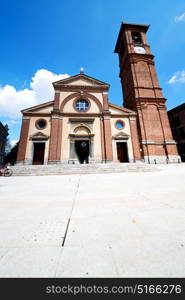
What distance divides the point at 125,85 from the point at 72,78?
427 inches

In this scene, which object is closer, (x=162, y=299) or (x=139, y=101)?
(x=162, y=299)

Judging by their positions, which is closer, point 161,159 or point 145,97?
point 161,159

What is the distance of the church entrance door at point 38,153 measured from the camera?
15359 millimetres

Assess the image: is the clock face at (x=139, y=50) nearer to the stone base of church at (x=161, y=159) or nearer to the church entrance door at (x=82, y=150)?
the stone base of church at (x=161, y=159)

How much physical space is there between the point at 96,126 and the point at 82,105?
401cm

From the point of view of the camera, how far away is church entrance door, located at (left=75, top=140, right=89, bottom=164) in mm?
17078

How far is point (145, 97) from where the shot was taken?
19.1 meters

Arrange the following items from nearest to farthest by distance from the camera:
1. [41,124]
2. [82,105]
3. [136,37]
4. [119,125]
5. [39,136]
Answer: [39,136]
[41,124]
[119,125]
[82,105]
[136,37]

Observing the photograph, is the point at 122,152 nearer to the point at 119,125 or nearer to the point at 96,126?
the point at 119,125

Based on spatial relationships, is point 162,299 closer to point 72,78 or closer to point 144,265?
point 144,265

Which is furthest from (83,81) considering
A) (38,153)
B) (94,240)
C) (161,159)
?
(94,240)

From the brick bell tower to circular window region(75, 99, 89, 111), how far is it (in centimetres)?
781

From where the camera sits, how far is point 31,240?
1719mm

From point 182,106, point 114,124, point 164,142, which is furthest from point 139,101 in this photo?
point 182,106
